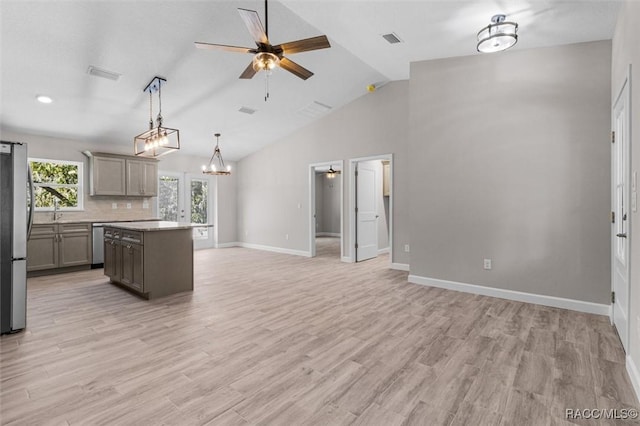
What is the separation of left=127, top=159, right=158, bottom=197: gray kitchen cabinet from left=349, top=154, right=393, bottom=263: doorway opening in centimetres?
444

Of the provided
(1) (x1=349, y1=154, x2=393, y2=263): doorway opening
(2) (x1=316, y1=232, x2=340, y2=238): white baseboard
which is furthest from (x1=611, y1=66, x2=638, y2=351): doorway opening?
(2) (x1=316, y1=232, x2=340, y2=238): white baseboard

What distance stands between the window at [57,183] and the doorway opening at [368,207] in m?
5.61

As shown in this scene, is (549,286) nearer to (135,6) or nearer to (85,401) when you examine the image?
(85,401)

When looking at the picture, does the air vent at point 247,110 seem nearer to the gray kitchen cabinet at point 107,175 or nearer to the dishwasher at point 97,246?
the gray kitchen cabinet at point 107,175

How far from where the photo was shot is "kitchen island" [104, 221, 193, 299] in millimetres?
4070

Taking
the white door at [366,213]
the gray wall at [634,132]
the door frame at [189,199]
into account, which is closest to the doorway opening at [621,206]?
the gray wall at [634,132]

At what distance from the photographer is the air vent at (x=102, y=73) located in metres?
4.26

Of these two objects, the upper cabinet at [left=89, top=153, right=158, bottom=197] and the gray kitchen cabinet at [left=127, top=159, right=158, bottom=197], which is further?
the gray kitchen cabinet at [left=127, top=159, right=158, bottom=197]

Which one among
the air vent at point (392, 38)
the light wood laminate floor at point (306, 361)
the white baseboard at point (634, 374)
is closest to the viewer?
the light wood laminate floor at point (306, 361)

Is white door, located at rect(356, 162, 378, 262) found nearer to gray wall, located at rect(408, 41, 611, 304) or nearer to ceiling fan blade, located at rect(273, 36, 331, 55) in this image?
gray wall, located at rect(408, 41, 611, 304)

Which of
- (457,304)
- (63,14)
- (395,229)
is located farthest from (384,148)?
(63,14)

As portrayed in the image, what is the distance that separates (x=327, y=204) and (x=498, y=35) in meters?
10.1

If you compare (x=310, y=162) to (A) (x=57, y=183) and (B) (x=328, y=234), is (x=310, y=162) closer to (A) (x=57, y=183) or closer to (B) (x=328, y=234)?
(A) (x=57, y=183)

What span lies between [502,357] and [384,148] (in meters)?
4.43
